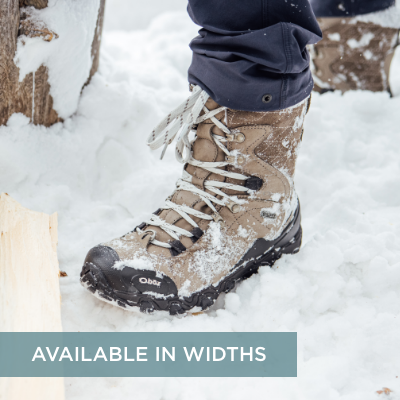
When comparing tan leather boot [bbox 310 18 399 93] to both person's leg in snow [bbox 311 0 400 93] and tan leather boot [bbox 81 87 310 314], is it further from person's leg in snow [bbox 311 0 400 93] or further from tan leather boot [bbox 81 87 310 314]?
tan leather boot [bbox 81 87 310 314]

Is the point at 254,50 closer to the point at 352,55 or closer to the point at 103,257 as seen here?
the point at 103,257

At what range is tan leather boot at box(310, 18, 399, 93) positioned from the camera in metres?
1.74

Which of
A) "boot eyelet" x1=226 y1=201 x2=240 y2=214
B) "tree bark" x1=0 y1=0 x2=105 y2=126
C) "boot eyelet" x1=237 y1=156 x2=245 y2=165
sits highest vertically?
"tree bark" x1=0 y1=0 x2=105 y2=126

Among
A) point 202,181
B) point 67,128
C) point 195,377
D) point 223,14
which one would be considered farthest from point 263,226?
point 67,128

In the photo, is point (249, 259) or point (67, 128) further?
point (67, 128)

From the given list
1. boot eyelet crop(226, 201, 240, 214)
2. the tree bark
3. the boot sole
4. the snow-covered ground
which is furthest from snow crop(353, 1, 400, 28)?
the tree bark

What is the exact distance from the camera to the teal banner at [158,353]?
2.49 ft

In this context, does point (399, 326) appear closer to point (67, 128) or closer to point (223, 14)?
point (223, 14)

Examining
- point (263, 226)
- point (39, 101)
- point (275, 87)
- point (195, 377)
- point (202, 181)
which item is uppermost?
point (275, 87)

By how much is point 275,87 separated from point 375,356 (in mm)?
668

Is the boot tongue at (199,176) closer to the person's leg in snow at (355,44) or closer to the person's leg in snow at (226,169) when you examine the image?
the person's leg in snow at (226,169)

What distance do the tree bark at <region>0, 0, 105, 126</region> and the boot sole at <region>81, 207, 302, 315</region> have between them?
25.8 inches

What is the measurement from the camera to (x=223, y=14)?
87cm

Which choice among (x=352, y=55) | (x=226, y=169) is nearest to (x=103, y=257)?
(x=226, y=169)
